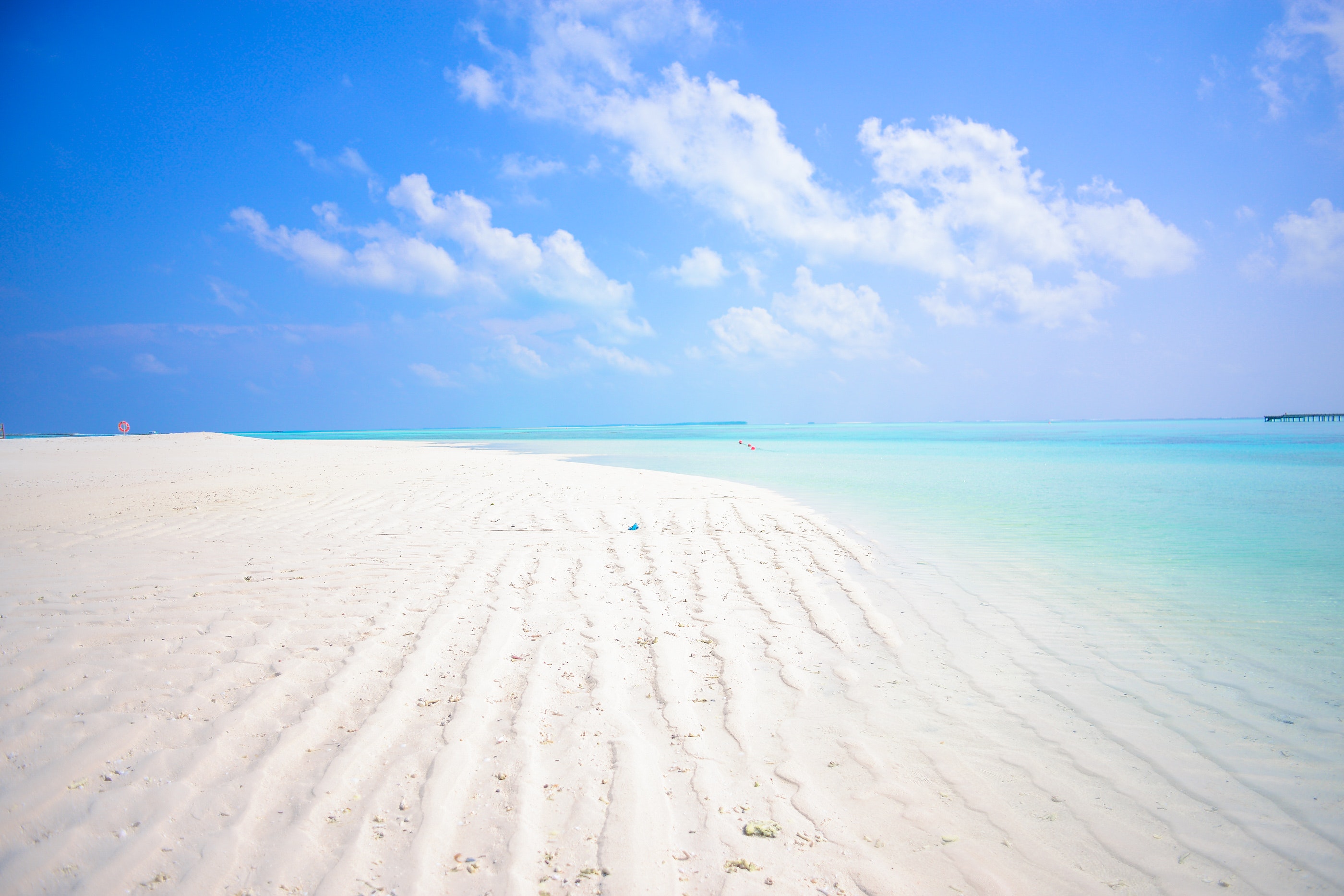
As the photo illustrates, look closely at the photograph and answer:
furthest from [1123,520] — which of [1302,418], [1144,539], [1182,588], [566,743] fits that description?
[1302,418]

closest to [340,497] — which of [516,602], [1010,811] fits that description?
[516,602]

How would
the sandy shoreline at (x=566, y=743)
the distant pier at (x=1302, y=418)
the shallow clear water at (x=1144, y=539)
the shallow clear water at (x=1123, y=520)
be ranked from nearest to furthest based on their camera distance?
the sandy shoreline at (x=566, y=743)
the shallow clear water at (x=1144, y=539)
the shallow clear water at (x=1123, y=520)
the distant pier at (x=1302, y=418)

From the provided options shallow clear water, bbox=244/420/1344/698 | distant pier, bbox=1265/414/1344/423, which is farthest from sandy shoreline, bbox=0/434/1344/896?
distant pier, bbox=1265/414/1344/423

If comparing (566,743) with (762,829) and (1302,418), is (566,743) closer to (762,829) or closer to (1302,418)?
(762,829)

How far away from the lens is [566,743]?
3465 mm

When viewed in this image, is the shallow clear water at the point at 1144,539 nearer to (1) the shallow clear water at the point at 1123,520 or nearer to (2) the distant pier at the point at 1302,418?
(1) the shallow clear water at the point at 1123,520

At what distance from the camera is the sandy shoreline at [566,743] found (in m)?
2.57

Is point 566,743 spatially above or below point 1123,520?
above

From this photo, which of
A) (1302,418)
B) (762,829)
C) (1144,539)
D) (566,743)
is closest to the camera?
(762,829)

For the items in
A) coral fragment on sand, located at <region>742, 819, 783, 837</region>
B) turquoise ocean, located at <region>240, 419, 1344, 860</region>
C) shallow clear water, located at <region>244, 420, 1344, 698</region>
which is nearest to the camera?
coral fragment on sand, located at <region>742, 819, 783, 837</region>

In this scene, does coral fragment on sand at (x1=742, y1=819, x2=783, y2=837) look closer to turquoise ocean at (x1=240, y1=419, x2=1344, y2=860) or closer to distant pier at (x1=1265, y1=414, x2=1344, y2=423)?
turquoise ocean at (x1=240, y1=419, x2=1344, y2=860)

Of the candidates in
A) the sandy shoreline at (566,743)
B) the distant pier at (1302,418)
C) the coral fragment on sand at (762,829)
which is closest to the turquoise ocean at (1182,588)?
the sandy shoreline at (566,743)

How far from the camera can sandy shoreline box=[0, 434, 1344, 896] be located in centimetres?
257

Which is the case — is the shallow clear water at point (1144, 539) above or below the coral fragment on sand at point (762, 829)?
below
